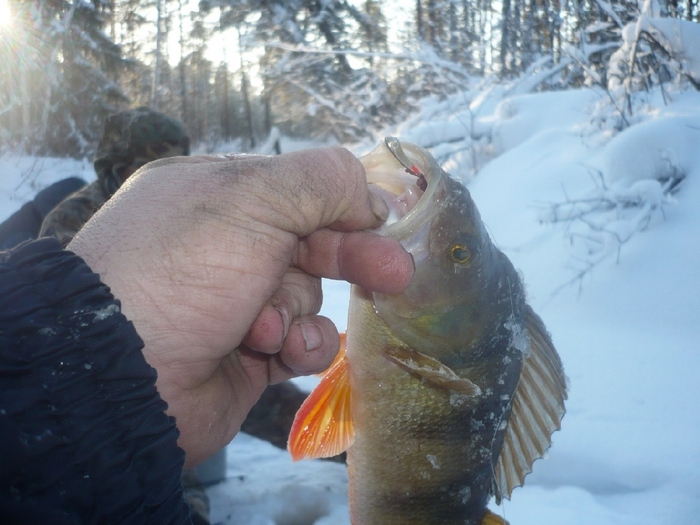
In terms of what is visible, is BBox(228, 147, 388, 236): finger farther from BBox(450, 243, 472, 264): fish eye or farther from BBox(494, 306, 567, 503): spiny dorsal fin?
BBox(494, 306, 567, 503): spiny dorsal fin

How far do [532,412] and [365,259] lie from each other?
80cm

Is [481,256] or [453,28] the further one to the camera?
[453,28]

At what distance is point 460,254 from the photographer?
1.70 metres

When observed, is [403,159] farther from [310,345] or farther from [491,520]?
[491,520]

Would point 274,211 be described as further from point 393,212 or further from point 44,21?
point 44,21

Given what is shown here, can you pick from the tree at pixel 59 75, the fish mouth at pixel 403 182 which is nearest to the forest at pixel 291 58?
the tree at pixel 59 75

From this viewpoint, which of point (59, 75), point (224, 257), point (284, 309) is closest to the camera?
point (224, 257)

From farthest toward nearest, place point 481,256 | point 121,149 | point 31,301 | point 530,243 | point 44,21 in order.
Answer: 1. point 44,21
2. point 530,243
3. point 121,149
4. point 481,256
5. point 31,301

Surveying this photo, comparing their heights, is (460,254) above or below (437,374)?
above

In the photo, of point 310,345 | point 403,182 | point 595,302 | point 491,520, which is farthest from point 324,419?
point 595,302

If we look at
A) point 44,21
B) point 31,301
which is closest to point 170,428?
point 31,301

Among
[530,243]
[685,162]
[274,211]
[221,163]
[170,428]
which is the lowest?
[530,243]

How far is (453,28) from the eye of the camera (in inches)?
716

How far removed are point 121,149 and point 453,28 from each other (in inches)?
646
